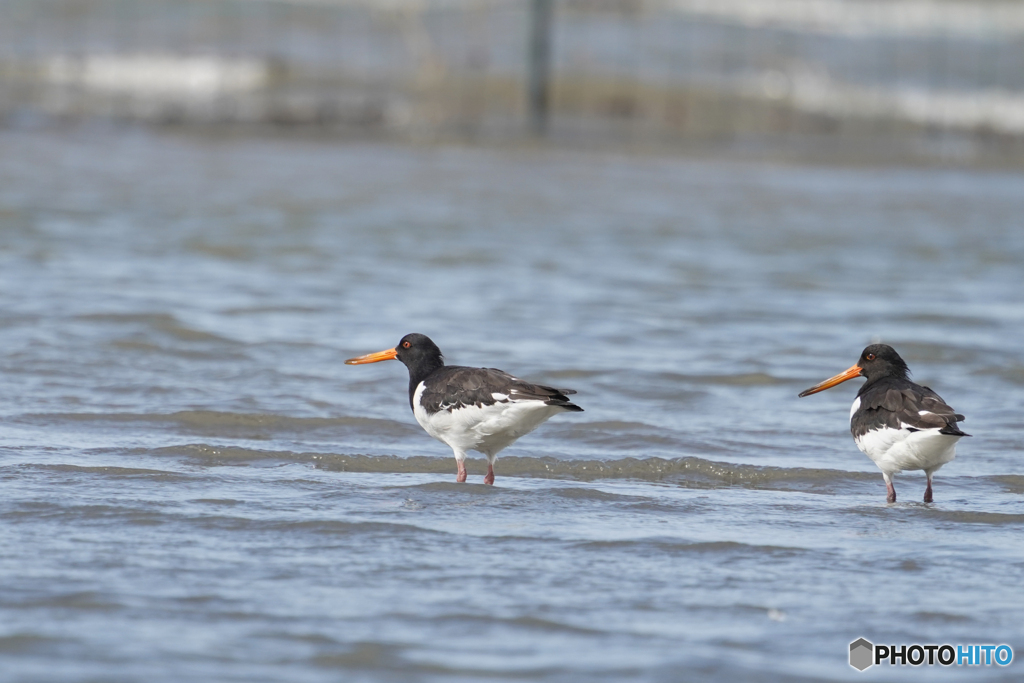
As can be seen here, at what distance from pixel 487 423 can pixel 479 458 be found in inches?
44.7

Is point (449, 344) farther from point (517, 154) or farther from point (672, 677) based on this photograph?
point (517, 154)

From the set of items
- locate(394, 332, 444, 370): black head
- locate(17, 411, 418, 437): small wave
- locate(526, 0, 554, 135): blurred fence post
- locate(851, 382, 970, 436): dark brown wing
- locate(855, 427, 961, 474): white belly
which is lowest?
locate(17, 411, 418, 437): small wave

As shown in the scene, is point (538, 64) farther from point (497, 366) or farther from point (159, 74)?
point (497, 366)

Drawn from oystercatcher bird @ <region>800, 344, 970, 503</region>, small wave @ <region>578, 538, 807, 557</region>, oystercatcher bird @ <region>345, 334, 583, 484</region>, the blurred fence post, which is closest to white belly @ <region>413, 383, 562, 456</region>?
oystercatcher bird @ <region>345, 334, 583, 484</region>

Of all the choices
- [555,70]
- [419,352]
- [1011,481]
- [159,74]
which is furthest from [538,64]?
[1011,481]

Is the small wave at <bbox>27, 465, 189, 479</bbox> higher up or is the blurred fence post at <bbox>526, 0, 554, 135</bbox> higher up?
the blurred fence post at <bbox>526, 0, 554, 135</bbox>

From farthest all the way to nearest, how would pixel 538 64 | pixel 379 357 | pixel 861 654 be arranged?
1. pixel 538 64
2. pixel 379 357
3. pixel 861 654

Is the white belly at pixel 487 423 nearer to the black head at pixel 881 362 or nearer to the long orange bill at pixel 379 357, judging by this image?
the long orange bill at pixel 379 357

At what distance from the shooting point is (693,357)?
9.21m

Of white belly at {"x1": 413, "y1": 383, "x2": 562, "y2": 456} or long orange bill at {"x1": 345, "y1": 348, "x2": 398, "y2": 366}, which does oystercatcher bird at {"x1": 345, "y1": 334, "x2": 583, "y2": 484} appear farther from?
long orange bill at {"x1": 345, "y1": 348, "x2": 398, "y2": 366}

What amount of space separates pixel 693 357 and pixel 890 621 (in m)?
5.10

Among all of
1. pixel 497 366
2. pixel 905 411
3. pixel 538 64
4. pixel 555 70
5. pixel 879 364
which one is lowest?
pixel 497 366

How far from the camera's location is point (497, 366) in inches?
342
